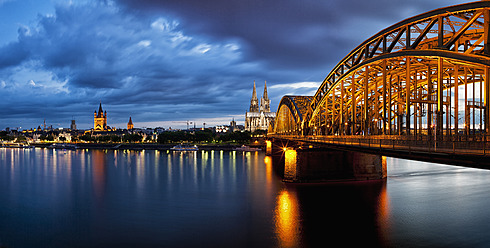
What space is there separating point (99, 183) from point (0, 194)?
11488 mm

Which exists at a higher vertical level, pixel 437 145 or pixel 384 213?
pixel 437 145

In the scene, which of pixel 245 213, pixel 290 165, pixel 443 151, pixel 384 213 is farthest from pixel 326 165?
pixel 443 151

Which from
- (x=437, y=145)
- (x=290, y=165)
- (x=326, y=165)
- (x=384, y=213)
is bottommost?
(x=384, y=213)

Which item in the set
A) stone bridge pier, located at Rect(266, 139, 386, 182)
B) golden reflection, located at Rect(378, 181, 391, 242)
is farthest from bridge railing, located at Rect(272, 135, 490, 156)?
stone bridge pier, located at Rect(266, 139, 386, 182)

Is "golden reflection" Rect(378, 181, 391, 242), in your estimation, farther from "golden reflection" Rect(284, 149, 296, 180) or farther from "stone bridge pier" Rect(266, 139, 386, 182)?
"golden reflection" Rect(284, 149, 296, 180)

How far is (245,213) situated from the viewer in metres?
32.7

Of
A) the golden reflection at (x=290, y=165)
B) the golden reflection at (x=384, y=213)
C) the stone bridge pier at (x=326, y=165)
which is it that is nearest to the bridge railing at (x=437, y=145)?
the golden reflection at (x=384, y=213)

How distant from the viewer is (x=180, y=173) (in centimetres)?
6247

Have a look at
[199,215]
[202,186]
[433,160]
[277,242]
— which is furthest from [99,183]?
[433,160]

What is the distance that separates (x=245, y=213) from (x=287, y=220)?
4109 mm

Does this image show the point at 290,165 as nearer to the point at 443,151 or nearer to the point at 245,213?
the point at 245,213

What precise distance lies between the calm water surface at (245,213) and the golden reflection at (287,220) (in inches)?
2.9

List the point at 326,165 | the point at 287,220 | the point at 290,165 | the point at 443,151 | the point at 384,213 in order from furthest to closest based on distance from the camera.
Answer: the point at 290,165 → the point at 326,165 → the point at 384,213 → the point at 287,220 → the point at 443,151

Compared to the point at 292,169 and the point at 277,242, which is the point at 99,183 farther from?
the point at 277,242
